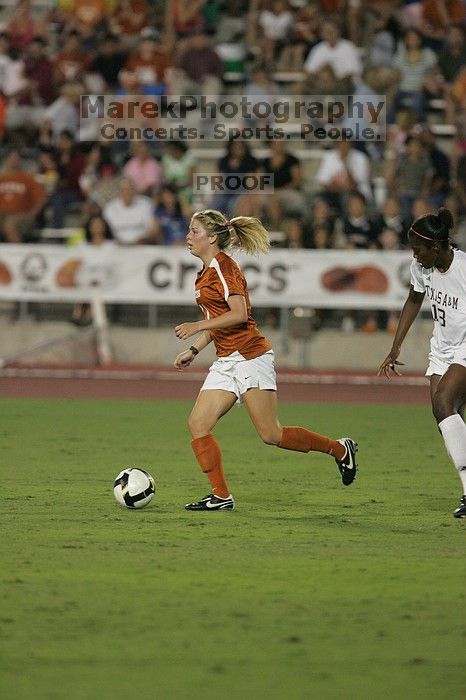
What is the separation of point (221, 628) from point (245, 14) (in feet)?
65.8

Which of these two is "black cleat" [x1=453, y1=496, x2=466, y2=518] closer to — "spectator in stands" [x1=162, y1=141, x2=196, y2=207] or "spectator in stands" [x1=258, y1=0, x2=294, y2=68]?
"spectator in stands" [x1=162, y1=141, x2=196, y2=207]

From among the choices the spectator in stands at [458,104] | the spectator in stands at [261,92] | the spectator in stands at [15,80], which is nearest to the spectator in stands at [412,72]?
the spectator in stands at [458,104]

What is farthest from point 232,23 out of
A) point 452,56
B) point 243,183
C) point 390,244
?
point 390,244

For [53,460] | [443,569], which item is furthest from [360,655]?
[53,460]

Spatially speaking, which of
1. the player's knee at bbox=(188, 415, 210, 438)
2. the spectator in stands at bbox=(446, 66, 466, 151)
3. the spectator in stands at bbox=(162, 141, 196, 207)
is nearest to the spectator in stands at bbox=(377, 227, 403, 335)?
the spectator in stands at bbox=(446, 66, 466, 151)

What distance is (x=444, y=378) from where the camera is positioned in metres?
9.04

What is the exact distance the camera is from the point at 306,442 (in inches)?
386

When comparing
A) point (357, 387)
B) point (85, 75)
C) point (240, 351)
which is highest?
point (85, 75)

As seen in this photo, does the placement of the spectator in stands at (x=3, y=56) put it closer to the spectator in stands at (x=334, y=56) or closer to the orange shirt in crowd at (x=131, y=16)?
the orange shirt in crowd at (x=131, y=16)

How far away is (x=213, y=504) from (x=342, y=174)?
12.4 meters

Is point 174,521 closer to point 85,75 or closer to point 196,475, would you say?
point 196,475

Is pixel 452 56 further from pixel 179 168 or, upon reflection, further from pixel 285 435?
pixel 285 435

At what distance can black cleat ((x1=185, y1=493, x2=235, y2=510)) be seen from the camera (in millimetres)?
9453

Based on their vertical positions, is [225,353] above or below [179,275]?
below
